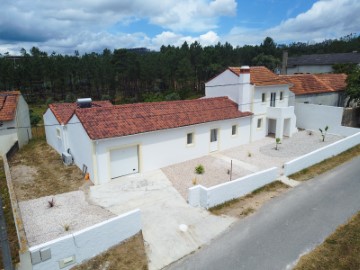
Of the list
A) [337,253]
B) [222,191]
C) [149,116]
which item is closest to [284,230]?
[337,253]

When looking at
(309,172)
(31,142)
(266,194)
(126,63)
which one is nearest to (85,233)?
(266,194)

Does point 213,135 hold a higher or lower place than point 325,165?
higher

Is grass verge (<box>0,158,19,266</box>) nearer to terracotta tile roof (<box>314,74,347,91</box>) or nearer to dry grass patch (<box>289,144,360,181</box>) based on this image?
dry grass patch (<box>289,144,360,181</box>)

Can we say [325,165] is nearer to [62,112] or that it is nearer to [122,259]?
[122,259]

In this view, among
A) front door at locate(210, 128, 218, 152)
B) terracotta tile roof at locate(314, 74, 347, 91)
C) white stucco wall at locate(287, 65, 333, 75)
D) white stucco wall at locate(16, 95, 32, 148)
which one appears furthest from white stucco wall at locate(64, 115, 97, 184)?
white stucco wall at locate(287, 65, 333, 75)

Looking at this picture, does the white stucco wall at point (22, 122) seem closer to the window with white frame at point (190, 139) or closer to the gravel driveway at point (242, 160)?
the gravel driveway at point (242, 160)

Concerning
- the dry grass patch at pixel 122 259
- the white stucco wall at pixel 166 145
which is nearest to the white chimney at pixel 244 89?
the white stucco wall at pixel 166 145

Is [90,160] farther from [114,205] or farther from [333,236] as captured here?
[333,236]
